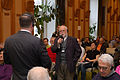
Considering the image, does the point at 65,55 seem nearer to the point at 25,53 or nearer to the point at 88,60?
the point at 88,60

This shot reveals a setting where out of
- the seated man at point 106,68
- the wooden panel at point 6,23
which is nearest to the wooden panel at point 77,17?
the wooden panel at point 6,23

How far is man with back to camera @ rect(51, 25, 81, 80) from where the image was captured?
20.8 ft

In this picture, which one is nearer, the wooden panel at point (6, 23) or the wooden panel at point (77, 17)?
the wooden panel at point (6, 23)

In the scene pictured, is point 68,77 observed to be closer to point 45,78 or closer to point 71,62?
point 71,62

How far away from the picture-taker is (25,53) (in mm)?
3334

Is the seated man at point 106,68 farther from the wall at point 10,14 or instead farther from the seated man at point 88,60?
the wall at point 10,14

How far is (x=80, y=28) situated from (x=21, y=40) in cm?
1410

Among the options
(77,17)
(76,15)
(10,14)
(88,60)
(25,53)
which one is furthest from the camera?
(77,17)

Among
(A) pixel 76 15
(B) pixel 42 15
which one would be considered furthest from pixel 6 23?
(A) pixel 76 15

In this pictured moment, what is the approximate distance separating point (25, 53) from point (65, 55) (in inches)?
122

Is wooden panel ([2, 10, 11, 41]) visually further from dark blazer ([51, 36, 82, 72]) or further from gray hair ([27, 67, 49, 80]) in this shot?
gray hair ([27, 67, 49, 80])

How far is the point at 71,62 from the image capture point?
6.39 m

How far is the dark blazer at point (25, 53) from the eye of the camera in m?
3.33

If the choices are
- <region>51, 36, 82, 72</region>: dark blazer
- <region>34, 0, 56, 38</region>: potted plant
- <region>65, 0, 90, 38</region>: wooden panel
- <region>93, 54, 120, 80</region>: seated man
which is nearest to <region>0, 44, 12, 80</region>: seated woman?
<region>93, 54, 120, 80</region>: seated man
